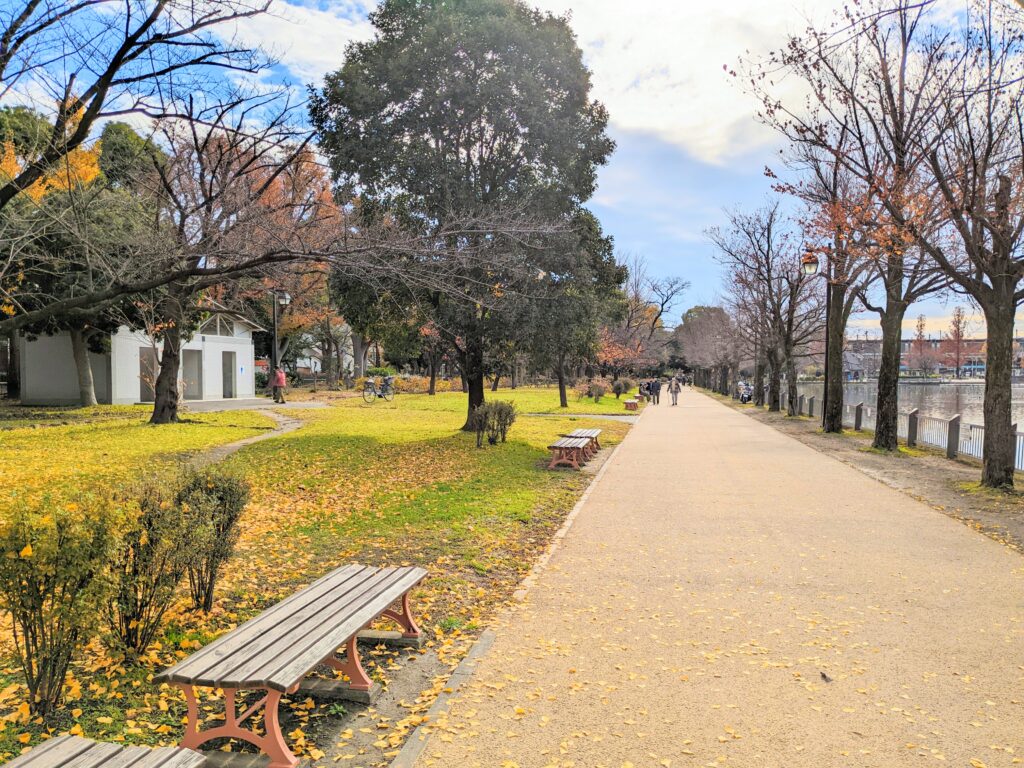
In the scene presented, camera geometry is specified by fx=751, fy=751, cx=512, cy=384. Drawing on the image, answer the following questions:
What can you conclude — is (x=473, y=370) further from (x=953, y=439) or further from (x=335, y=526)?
(x=953, y=439)

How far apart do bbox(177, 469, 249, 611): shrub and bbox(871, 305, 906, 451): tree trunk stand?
16692 millimetres

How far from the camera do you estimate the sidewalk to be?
3555mm

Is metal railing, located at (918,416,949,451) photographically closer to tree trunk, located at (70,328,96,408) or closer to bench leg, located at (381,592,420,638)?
bench leg, located at (381,592,420,638)

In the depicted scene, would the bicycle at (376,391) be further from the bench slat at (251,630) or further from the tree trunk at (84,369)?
the bench slat at (251,630)

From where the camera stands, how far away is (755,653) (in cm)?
474

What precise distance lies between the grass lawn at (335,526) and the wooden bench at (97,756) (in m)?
0.84

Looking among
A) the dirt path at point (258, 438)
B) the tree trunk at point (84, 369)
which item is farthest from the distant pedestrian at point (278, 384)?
the tree trunk at point (84, 369)

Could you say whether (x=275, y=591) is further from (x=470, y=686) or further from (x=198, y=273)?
(x=198, y=273)

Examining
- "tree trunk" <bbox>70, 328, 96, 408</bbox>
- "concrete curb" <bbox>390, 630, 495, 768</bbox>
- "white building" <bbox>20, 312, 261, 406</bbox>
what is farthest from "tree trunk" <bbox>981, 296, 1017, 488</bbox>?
"tree trunk" <bbox>70, 328, 96, 408</bbox>

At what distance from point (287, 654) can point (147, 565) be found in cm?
145

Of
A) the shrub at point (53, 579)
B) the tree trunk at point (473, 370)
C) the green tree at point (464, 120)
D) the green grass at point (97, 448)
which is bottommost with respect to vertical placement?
the green grass at point (97, 448)

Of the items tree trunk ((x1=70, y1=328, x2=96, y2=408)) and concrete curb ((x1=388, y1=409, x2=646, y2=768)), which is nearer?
concrete curb ((x1=388, y1=409, x2=646, y2=768))

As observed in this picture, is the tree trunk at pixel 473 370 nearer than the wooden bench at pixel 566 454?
No

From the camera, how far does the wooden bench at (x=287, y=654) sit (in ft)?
10.7
